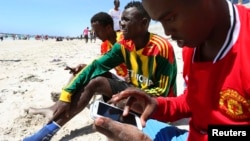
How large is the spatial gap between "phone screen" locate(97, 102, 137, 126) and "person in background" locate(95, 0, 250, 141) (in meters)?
0.28

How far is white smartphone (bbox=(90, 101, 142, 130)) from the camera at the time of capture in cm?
197

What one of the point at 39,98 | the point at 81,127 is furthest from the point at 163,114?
the point at 39,98

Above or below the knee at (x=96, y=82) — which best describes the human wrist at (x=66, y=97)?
below

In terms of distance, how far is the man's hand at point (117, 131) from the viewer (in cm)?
169

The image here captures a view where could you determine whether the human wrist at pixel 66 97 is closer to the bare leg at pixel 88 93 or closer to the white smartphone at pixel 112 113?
the bare leg at pixel 88 93

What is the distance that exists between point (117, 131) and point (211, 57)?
545mm

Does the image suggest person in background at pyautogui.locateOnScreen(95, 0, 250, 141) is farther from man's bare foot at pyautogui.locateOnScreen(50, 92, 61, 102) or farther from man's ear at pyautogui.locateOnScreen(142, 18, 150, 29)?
man's bare foot at pyautogui.locateOnScreen(50, 92, 61, 102)

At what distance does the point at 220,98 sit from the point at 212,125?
147 millimetres

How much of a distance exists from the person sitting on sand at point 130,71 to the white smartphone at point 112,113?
115cm

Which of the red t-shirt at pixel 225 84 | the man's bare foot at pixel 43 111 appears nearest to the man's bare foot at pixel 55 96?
the man's bare foot at pixel 43 111

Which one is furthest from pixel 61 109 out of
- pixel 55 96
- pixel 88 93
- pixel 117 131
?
pixel 117 131

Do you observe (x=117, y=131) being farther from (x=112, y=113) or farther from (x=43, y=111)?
(x=43, y=111)

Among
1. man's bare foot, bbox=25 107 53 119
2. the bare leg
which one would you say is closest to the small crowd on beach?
the bare leg

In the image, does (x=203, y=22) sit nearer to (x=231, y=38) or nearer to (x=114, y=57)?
(x=231, y=38)
